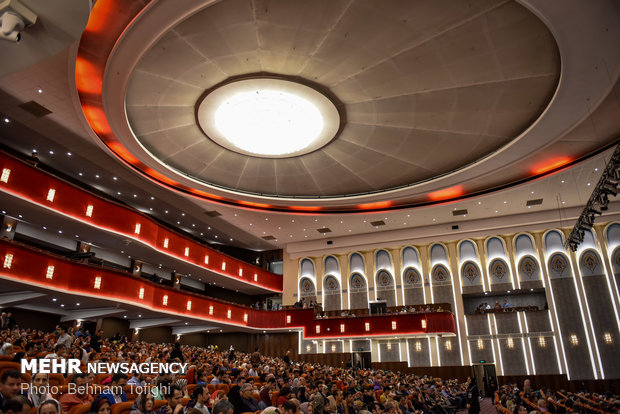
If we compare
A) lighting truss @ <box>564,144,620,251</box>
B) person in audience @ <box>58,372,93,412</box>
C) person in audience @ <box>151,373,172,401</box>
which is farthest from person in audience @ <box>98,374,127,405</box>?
lighting truss @ <box>564,144,620,251</box>

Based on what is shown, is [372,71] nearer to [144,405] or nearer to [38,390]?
[144,405]

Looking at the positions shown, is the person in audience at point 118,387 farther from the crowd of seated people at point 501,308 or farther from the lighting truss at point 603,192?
the crowd of seated people at point 501,308

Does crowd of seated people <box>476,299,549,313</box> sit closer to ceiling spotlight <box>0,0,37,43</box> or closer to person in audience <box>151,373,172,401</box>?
person in audience <box>151,373,172,401</box>

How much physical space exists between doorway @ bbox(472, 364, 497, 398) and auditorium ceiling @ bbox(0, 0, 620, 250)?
26.7 ft

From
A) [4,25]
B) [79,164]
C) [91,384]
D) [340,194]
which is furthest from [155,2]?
[340,194]

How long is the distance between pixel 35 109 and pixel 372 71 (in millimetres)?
10383

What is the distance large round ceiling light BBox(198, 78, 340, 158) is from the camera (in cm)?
1173

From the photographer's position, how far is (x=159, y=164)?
1547 centimetres

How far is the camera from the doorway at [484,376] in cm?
1987

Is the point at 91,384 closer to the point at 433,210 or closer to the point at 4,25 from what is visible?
the point at 4,25

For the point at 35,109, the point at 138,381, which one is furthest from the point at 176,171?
the point at 138,381

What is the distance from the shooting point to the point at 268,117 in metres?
13.2

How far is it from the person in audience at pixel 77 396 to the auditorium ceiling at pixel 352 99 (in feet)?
14.7

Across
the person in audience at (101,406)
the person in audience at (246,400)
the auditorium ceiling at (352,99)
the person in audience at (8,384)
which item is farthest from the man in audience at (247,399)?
the auditorium ceiling at (352,99)
